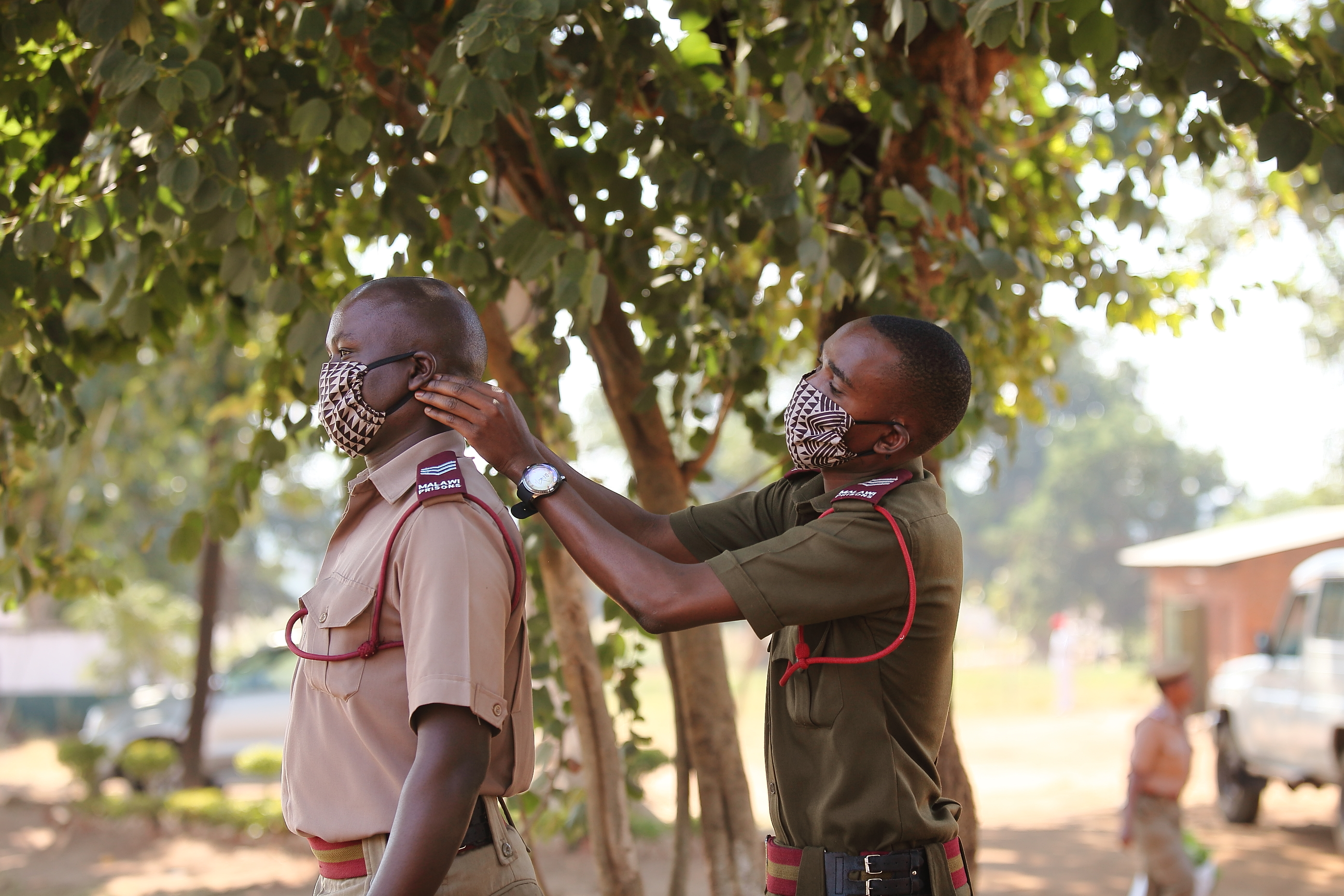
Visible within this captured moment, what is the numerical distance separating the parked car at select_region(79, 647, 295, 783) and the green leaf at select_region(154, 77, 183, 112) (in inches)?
427

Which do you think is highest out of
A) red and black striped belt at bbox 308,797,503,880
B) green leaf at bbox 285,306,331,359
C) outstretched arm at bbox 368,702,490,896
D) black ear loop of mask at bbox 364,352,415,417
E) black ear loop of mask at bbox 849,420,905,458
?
green leaf at bbox 285,306,331,359

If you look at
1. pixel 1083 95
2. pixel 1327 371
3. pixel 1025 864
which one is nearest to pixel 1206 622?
pixel 1327 371

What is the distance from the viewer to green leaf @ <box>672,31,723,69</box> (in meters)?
3.85

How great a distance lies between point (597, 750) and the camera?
4184 millimetres

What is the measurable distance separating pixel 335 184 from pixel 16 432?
55.3 inches

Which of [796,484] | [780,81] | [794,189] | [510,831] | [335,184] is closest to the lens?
[510,831]

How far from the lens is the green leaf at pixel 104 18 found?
278 cm

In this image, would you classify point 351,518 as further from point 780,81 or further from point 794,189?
point 780,81

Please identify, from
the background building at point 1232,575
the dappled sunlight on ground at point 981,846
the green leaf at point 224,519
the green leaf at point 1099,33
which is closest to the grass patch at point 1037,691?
the background building at point 1232,575

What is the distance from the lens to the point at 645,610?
208cm

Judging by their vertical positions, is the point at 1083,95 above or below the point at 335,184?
above

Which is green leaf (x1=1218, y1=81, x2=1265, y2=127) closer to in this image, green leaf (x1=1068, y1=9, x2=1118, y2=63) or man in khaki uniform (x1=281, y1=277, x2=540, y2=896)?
green leaf (x1=1068, y1=9, x2=1118, y2=63)

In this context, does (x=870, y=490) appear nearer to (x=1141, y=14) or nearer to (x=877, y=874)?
(x=877, y=874)

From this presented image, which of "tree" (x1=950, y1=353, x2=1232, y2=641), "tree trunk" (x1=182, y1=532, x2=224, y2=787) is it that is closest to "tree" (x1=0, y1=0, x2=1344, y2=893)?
"tree trunk" (x1=182, y1=532, x2=224, y2=787)
